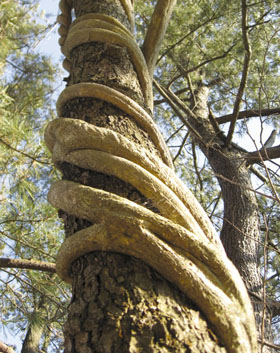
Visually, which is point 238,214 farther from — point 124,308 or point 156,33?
point 124,308

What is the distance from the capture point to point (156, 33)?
1.40 metres

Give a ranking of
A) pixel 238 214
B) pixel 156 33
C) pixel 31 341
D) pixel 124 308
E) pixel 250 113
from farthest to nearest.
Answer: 1. pixel 31 341
2. pixel 250 113
3. pixel 238 214
4. pixel 156 33
5. pixel 124 308

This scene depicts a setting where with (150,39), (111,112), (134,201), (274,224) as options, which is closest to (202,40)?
(274,224)

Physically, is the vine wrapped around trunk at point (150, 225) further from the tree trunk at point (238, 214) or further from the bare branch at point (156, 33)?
the tree trunk at point (238, 214)

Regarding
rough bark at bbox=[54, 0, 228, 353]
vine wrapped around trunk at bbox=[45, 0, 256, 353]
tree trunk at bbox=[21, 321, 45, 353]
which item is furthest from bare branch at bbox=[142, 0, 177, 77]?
tree trunk at bbox=[21, 321, 45, 353]

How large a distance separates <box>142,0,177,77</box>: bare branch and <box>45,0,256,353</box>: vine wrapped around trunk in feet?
1.54

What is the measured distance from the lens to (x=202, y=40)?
3076mm

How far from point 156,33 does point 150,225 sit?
3.15 ft

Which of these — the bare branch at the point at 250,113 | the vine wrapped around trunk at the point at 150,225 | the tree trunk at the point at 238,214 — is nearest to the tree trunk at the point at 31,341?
the tree trunk at the point at 238,214

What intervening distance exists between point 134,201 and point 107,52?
581 millimetres

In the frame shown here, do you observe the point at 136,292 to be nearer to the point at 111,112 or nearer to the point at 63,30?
the point at 111,112

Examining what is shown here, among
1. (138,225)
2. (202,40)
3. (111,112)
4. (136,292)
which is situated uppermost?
(202,40)

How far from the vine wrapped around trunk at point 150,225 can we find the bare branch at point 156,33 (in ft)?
1.54

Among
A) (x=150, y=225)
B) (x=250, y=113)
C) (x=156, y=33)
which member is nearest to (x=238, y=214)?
(x=250, y=113)
